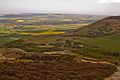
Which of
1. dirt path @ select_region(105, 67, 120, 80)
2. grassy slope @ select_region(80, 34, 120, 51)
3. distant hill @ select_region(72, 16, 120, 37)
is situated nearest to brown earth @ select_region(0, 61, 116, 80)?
dirt path @ select_region(105, 67, 120, 80)

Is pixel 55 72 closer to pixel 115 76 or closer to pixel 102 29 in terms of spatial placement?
pixel 115 76

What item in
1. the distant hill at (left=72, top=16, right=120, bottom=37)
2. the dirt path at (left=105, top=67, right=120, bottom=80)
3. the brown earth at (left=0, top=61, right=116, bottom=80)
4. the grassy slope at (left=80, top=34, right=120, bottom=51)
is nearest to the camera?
the brown earth at (left=0, top=61, right=116, bottom=80)

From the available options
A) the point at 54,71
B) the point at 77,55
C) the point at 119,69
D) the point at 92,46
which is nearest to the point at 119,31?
the point at 92,46

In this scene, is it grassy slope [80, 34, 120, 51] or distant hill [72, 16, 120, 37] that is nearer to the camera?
grassy slope [80, 34, 120, 51]

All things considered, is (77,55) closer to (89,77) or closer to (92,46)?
(92,46)

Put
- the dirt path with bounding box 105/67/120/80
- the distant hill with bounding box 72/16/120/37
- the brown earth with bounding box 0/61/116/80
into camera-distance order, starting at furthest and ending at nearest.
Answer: the distant hill with bounding box 72/16/120/37
the dirt path with bounding box 105/67/120/80
the brown earth with bounding box 0/61/116/80

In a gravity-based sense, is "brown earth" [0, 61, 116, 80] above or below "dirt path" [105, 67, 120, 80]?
above

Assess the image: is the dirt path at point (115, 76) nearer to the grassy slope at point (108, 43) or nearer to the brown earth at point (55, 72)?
the brown earth at point (55, 72)

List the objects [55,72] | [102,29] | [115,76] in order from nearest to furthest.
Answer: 1. [55,72]
2. [115,76]
3. [102,29]

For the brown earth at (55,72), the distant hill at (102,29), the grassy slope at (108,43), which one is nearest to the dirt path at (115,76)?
A: the brown earth at (55,72)

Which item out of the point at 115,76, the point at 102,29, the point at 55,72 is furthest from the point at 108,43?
the point at 55,72

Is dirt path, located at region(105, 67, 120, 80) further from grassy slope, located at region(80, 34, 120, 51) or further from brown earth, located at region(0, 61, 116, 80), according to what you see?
grassy slope, located at region(80, 34, 120, 51)
